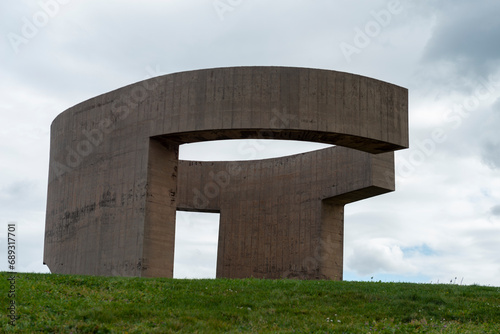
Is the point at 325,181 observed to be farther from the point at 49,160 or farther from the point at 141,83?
the point at 49,160

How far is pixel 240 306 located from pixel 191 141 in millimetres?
7479

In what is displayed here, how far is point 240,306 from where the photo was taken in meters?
10.9

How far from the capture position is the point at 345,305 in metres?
11.2

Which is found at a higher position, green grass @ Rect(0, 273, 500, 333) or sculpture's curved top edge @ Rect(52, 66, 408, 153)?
sculpture's curved top edge @ Rect(52, 66, 408, 153)

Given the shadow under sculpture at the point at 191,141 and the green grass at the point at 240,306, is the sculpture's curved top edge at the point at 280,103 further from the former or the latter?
the green grass at the point at 240,306

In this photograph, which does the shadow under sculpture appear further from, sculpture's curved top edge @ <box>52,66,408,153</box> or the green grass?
the green grass

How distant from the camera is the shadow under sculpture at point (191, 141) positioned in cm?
1642

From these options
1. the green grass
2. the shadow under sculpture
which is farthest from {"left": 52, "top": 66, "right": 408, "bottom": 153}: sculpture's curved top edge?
the green grass

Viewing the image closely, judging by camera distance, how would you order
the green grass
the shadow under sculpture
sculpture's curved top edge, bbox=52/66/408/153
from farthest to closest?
the shadow under sculpture → sculpture's curved top edge, bbox=52/66/408/153 → the green grass

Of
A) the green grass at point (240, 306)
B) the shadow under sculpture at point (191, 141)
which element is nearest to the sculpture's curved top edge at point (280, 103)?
the shadow under sculpture at point (191, 141)

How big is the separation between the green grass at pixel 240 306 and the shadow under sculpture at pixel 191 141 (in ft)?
15.1

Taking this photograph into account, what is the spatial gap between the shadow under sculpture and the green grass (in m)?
4.61

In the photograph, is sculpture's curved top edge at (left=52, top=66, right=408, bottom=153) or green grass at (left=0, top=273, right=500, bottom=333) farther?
sculpture's curved top edge at (left=52, top=66, right=408, bottom=153)

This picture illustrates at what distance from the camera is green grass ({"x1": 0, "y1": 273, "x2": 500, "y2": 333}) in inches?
379
